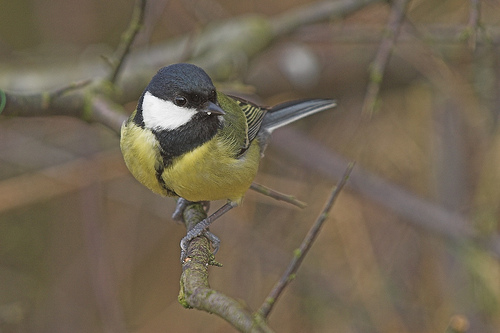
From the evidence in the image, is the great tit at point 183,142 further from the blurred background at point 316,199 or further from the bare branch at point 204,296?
the blurred background at point 316,199

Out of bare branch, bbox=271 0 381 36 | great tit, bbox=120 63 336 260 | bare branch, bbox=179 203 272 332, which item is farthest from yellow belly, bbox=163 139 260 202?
bare branch, bbox=271 0 381 36

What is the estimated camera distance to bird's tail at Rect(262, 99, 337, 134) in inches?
129

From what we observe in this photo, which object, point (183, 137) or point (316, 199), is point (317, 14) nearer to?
point (316, 199)

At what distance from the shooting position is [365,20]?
4.83 meters

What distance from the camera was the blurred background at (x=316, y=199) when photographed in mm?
3973

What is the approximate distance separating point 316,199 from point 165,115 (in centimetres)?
239

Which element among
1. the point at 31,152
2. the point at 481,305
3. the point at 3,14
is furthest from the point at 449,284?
the point at 3,14

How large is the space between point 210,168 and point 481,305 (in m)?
2.54

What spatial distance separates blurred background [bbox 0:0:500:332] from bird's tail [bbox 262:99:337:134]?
55cm

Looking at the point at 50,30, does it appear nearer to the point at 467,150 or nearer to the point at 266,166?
the point at 266,166

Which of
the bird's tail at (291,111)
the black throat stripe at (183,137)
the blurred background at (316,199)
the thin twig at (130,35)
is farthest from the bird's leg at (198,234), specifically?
the blurred background at (316,199)

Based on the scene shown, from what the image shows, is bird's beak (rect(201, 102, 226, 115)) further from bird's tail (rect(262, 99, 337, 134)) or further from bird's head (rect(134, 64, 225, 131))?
bird's tail (rect(262, 99, 337, 134))

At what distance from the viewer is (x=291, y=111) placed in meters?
3.32

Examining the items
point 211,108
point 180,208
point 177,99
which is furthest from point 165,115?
point 180,208
